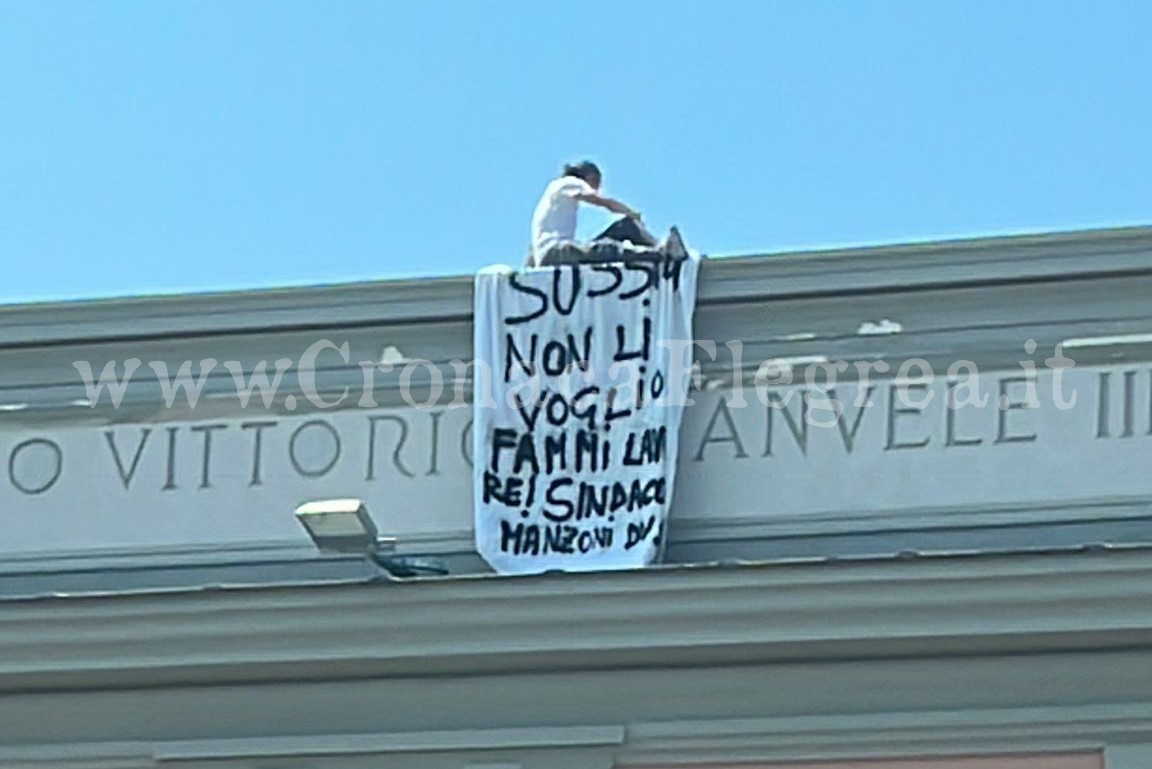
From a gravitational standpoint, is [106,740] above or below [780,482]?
below

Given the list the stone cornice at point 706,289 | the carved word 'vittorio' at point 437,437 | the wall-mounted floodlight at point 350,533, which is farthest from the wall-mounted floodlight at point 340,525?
the stone cornice at point 706,289

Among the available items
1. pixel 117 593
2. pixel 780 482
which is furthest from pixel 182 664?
pixel 780 482

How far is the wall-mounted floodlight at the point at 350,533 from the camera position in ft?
45.6

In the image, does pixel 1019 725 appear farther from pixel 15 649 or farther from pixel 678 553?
pixel 15 649

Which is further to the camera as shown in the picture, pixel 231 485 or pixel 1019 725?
pixel 231 485

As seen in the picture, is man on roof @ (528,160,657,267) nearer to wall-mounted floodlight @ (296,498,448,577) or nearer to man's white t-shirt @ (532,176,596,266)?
man's white t-shirt @ (532,176,596,266)

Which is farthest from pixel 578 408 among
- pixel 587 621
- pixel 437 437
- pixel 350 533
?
pixel 350 533

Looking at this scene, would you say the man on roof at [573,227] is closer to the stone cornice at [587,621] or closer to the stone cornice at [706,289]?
the stone cornice at [706,289]

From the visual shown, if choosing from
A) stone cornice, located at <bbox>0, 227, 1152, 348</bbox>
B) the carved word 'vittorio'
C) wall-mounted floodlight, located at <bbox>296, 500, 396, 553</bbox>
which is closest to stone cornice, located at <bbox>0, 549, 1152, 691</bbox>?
wall-mounted floodlight, located at <bbox>296, 500, 396, 553</bbox>

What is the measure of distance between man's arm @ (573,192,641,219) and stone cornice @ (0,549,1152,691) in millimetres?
1927

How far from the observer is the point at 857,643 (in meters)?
13.7

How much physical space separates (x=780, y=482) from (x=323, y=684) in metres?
2.15

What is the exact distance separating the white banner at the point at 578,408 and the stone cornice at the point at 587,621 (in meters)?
0.56

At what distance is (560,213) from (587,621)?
2083 mm
